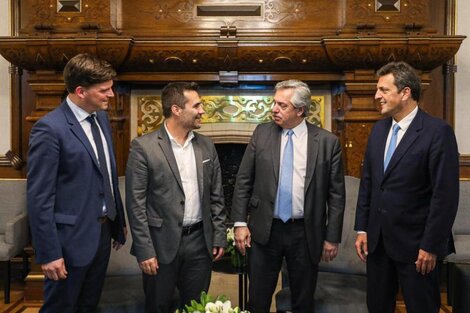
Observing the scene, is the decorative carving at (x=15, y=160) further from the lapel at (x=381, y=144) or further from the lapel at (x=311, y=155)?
the lapel at (x=381, y=144)

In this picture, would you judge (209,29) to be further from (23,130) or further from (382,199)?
(382,199)

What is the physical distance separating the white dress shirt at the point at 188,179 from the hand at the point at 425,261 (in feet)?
3.36

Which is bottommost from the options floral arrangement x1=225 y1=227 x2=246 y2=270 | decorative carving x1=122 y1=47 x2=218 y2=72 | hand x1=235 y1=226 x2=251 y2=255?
floral arrangement x1=225 y1=227 x2=246 y2=270

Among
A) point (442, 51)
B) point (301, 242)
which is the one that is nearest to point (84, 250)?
point (301, 242)

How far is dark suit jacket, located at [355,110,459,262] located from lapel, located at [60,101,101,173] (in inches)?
51.2

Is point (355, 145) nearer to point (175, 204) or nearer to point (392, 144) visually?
point (392, 144)

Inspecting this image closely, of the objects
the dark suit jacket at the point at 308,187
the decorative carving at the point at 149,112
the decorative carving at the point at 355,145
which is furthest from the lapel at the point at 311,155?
the decorative carving at the point at 149,112

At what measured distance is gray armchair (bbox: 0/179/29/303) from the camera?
411 centimetres


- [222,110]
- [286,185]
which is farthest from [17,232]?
[286,185]

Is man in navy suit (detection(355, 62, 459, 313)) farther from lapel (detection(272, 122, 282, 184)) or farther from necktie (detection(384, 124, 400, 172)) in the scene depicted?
lapel (detection(272, 122, 282, 184))

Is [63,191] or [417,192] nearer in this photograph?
[63,191]

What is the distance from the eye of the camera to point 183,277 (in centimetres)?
285

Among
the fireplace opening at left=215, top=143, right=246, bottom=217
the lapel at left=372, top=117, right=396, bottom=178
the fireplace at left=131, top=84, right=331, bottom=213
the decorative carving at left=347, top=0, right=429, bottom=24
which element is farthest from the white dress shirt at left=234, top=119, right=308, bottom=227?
the fireplace opening at left=215, top=143, right=246, bottom=217

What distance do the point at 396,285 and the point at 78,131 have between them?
64.7 inches
